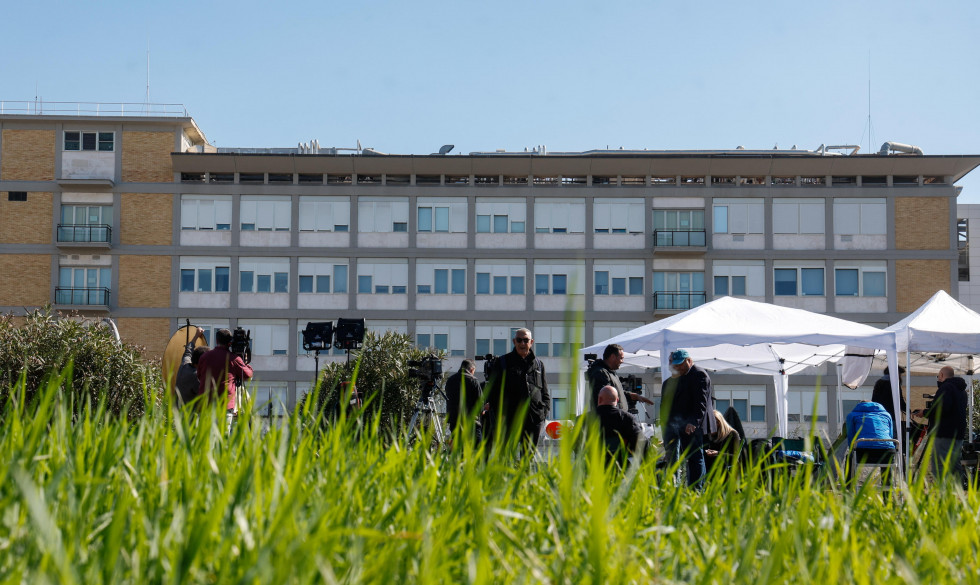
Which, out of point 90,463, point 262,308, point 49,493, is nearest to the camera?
point 49,493

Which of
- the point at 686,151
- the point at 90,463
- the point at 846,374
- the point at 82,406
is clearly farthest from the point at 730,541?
the point at 686,151

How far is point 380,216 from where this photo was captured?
47.4 metres

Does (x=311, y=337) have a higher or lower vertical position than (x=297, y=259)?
lower

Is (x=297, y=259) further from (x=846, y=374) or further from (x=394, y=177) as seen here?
(x=846, y=374)

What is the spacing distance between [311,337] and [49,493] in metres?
13.0

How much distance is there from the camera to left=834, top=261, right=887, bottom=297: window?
46875 mm

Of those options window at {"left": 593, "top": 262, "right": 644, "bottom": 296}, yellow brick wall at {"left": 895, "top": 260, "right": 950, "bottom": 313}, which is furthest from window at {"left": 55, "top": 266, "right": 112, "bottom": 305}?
yellow brick wall at {"left": 895, "top": 260, "right": 950, "bottom": 313}

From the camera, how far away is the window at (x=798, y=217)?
156 ft

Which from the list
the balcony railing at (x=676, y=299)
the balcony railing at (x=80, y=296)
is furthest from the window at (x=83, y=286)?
the balcony railing at (x=676, y=299)

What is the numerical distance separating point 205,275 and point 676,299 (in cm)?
2070

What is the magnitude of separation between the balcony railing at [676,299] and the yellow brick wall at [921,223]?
9.21 metres

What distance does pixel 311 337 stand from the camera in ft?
50.2

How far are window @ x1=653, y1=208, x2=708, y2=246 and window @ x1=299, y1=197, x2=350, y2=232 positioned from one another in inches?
548

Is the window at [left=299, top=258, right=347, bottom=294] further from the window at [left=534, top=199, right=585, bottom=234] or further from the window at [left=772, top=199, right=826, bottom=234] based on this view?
the window at [left=772, top=199, right=826, bottom=234]
